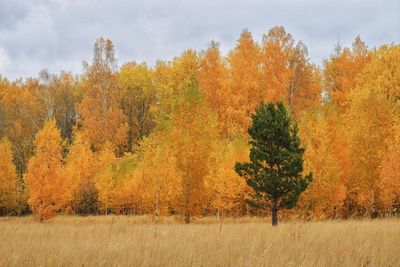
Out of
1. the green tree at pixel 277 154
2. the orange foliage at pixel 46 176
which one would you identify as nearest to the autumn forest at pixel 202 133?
the orange foliage at pixel 46 176

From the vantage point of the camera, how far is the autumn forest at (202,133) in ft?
84.2

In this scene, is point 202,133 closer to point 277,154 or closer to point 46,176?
point 277,154

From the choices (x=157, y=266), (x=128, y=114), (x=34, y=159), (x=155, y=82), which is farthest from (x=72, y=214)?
A: (x=157, y=266)

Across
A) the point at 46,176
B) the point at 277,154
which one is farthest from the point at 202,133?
the point at 46,176

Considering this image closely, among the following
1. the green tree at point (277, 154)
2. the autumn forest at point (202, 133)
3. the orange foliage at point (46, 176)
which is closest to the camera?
the green tree at point (277, 154)

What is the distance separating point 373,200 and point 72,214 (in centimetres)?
2527

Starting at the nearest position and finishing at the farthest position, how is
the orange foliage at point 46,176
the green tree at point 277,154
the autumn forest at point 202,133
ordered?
the green tree at point 277,154
the autumn forest at point 202,133
the orange foliage at point 46,176

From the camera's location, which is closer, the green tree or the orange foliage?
the green tree

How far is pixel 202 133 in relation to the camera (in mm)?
25609

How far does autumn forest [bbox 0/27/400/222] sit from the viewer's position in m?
25.7

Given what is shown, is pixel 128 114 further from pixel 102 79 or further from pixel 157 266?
pixel 157 266

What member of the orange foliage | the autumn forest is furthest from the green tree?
the orange foliage

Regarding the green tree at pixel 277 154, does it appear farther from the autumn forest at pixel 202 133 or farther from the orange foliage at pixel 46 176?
the orange foliage at pixel 46 176

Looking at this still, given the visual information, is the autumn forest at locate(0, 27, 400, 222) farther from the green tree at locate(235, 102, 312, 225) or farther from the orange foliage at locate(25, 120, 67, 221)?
the green tree at locate(235, 102, 312, 225)
